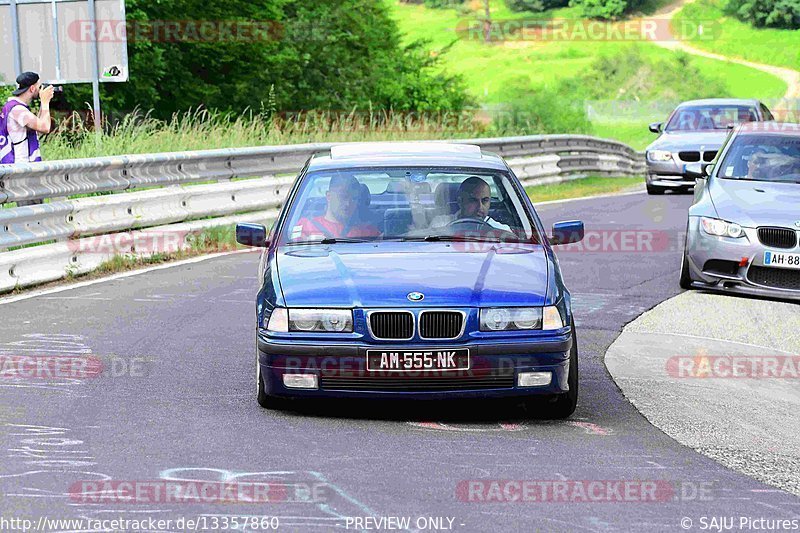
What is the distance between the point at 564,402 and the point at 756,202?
5.88 metres

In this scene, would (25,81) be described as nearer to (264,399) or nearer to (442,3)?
(264,399)

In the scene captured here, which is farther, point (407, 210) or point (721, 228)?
point (721, 228)

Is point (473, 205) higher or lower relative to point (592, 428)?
higher

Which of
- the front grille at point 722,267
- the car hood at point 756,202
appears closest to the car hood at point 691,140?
the car hood at point 756,202

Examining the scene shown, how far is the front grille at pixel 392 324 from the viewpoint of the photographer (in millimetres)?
6809

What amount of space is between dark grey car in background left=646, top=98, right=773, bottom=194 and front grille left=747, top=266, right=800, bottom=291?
42.4 feet

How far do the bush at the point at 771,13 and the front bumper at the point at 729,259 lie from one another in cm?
10610

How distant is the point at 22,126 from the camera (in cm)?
1320

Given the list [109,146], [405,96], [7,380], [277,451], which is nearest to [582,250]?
[109,146]

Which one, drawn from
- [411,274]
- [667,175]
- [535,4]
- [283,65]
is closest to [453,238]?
[411,274]

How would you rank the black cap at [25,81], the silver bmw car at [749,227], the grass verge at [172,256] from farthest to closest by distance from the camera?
1. the black cap at [25,81]
2. the grass verge at [172,256]
3. the silver bmw car at [749,227]

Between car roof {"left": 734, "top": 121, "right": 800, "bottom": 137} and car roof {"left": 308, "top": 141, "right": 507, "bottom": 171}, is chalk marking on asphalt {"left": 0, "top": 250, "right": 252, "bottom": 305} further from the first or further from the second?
car roof {"left": 734, "top": 121, "right": 800, "bottom": 137}

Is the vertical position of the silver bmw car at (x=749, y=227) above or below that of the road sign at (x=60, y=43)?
below

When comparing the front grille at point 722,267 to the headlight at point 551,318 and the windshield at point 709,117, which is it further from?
the windshield at point 709,117
